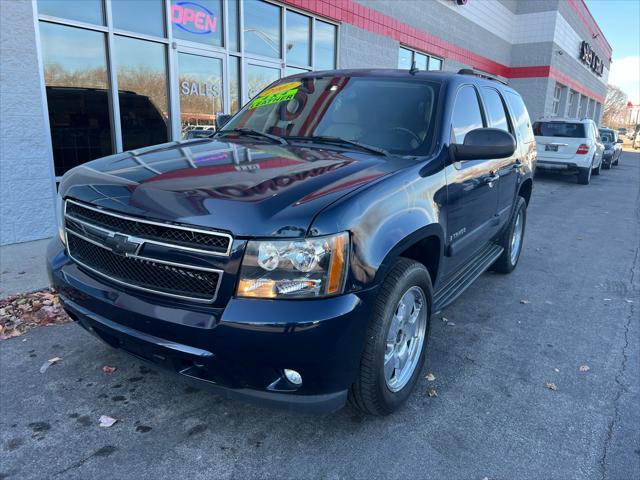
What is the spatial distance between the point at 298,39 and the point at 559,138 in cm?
846

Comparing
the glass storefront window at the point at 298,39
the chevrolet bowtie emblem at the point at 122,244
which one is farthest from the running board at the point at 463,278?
the glass storefront window at the point at 298,39

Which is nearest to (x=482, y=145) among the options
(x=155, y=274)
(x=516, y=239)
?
(x=155, y=274)

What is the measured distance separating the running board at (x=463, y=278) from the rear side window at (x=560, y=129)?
10.8 metres

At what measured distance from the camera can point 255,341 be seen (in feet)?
6.76

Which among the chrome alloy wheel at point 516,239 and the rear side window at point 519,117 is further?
the chrome alloy wheel at point 516,239

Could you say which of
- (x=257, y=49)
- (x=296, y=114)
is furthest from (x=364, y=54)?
(x=296, y=114)

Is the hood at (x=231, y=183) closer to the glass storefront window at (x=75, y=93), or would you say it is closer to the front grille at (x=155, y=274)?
the front grille at (x=155, y=274)

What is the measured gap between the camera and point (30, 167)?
5.96 m

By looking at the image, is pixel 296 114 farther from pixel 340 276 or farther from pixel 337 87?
pixel 340 276

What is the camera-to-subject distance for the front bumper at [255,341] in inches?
81.4

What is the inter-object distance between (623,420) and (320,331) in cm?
205

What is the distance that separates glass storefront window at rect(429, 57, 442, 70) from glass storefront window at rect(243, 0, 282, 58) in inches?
319

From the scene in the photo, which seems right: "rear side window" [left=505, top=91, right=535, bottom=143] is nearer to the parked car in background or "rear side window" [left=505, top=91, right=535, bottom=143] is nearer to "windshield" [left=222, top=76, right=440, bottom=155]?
"windshield" [left=222, top=76, right=440, bottom=155]

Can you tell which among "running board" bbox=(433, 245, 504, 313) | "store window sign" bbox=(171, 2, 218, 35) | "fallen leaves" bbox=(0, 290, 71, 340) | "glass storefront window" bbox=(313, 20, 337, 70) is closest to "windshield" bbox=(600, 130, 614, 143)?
"glass storefront window" bbox=(313, 20, 337, 70)
